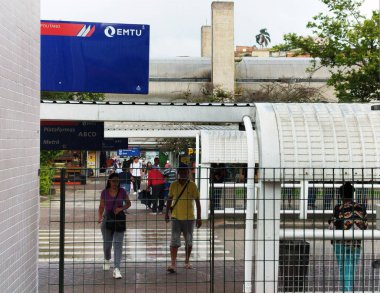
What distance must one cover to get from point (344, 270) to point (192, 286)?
2582 mm

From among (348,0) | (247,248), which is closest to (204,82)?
(348,0)

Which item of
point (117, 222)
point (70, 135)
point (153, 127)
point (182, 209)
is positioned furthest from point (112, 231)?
point (153, 127)

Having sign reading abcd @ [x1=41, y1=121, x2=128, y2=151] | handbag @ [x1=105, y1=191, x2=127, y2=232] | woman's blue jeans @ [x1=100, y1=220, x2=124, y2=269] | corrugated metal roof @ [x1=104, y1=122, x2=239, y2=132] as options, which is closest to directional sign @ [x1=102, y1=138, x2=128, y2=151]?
sign reading abcd @ [x1=41, y1=121, x2=128, y2=151]

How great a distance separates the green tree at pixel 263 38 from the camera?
158750 mm

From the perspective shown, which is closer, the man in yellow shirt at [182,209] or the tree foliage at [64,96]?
the man in yellow shirt at [182,209]

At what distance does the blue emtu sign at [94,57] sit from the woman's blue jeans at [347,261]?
18.8 feet

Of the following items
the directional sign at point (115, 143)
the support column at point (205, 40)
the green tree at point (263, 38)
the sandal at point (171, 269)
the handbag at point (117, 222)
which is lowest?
the sandal at point (171, 269)

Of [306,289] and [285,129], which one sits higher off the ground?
[285,129]

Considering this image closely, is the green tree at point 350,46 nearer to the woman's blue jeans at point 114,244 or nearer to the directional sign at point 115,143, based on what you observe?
the directional sign at point 115,143

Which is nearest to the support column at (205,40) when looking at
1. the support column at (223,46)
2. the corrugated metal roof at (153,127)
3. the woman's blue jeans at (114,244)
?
the support column at (223,46)

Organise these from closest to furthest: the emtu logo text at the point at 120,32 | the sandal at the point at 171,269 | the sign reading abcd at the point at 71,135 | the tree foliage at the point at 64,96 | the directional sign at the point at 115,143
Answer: the sandal at the point at 171,269, the emtu logo text at the point at 120,32, the sign reading abcd at the point at 71,135, the directional sign at the point at 115,143, the tree foliage at the point at 64,96

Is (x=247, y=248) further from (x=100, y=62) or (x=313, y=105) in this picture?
(x=100, y=62)

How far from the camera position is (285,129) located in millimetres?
8219

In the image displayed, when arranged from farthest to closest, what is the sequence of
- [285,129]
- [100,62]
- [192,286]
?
[100,62], [192,286], [285,129]
